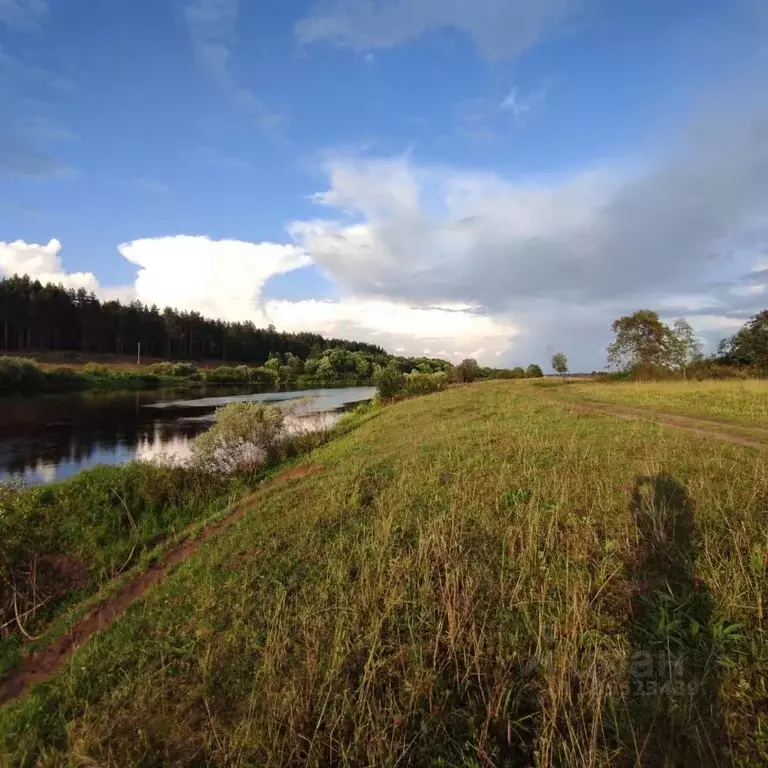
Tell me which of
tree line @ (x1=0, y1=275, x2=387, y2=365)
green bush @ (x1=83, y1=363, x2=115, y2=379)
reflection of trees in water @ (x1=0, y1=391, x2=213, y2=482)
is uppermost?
tree line @ (x1=0, y1=275, x2=387, y2=365)

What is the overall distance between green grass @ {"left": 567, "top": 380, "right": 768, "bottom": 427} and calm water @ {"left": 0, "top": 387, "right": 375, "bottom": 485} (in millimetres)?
18263

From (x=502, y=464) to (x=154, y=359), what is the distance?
9920 centimetres

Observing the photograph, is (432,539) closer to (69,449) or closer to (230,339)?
(69,449)

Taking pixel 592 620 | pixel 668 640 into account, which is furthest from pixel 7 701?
pixel 668 640

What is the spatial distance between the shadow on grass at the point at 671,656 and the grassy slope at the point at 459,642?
0.07ft

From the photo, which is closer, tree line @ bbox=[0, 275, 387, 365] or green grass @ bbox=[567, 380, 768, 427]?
green grass @ bbox=[567, 380, 768, 427]

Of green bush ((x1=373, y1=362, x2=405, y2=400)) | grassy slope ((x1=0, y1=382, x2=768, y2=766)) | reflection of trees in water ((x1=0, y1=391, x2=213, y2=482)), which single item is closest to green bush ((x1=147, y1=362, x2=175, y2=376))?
reflection of trees in water ((x1=0, y1=391, x2=213, y2=482))

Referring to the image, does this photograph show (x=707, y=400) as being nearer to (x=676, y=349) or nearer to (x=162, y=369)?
(x=676, y=349)

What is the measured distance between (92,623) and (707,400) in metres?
25.1

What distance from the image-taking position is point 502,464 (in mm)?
9695

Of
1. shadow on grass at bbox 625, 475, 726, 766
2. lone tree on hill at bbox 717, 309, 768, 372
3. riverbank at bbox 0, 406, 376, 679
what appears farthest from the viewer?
lone tree on hill at bbox 717, 309, 768, 372

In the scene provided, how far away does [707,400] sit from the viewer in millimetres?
21156

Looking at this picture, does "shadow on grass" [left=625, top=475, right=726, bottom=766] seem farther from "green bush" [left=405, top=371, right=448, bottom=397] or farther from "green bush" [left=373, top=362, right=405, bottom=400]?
"green bush" [left=405, top=371, right=448, bottom=397]

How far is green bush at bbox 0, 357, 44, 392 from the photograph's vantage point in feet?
162
